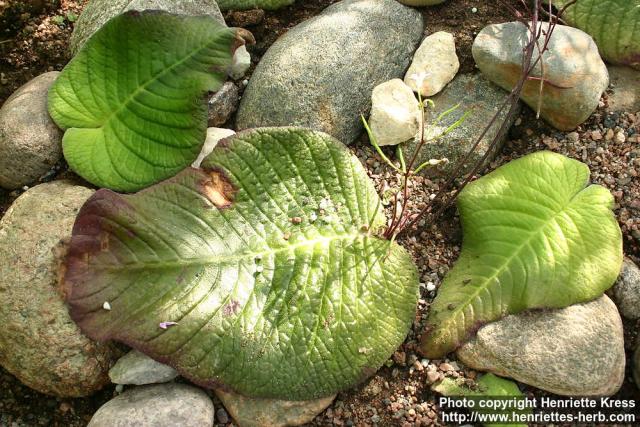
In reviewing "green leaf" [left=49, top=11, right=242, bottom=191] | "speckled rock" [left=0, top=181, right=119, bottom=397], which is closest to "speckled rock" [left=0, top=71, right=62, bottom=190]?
"green leaf" [left=49, top=11, right=242, bottom=191]

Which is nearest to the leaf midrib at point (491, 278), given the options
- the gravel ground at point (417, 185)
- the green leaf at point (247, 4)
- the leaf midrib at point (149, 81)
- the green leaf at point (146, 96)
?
the gravel ground at point (417, 185)

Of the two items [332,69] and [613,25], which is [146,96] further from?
[613,25]

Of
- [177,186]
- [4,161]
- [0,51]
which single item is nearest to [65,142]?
[4,161]

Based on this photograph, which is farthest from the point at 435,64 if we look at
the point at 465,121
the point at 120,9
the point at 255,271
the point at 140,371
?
the point at 140,371

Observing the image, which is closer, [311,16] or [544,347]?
[544,347]

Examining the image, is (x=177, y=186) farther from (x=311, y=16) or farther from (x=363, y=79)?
(x=311, y=16)

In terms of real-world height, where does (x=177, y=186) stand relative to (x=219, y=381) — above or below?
above
